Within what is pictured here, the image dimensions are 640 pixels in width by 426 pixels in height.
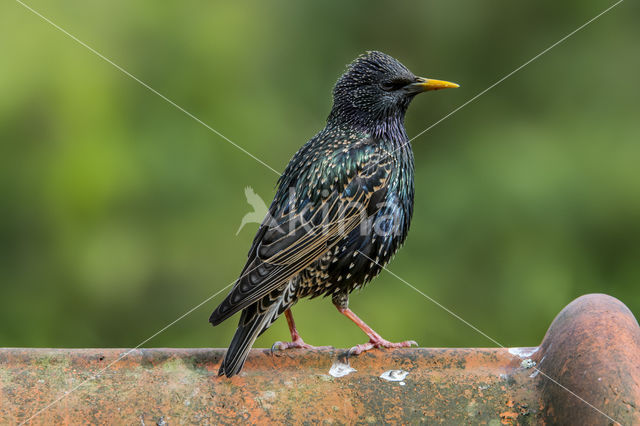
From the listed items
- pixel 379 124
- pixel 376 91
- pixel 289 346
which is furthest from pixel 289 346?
pixel 376 91

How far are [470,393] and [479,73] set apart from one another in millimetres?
2987

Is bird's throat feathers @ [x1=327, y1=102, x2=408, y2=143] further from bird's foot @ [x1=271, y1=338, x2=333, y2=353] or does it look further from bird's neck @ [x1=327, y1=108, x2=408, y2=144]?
bird's foot @ [x1=271, y1=338, x2=333, y2=353]

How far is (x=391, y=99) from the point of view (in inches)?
130

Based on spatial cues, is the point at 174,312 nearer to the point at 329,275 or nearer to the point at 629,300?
the point at 329,275

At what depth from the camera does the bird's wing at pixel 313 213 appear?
277 centimetres

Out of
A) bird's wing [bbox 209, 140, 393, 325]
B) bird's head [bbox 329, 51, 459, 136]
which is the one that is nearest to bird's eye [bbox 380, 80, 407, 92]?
bird's head [bbox 329, 51, 459, 136]

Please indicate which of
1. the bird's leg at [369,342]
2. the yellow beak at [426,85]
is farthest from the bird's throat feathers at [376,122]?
the bird's leg at [369,342]

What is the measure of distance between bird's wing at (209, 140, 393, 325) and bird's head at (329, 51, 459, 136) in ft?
0.72

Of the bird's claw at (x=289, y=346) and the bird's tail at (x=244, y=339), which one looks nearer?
the bird's tail at (x=244, y=339)

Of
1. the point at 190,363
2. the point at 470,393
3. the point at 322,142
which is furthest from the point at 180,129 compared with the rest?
the point at 470,393

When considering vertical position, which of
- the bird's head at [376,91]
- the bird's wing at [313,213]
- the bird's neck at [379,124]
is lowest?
the bird's wing at [313,213]

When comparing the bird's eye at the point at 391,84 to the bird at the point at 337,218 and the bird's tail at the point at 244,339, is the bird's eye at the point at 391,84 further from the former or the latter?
the bird's tail at the point at 244,339

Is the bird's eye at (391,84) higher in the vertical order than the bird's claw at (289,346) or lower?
higher

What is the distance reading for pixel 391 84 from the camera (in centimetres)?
332
